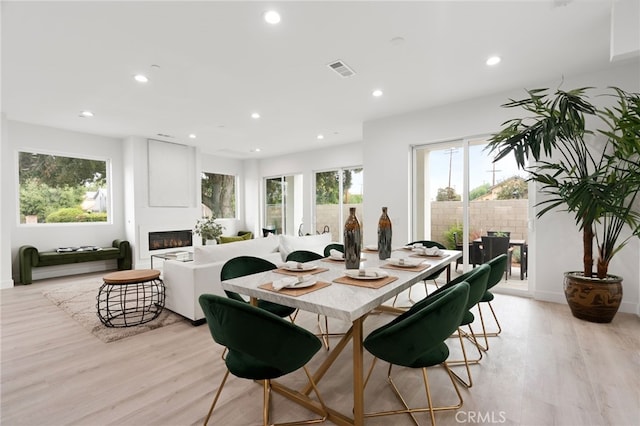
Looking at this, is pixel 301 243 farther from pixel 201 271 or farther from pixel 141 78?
pixel 141 78

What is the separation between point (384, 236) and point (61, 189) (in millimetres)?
6504

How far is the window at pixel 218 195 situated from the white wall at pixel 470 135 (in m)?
4.95

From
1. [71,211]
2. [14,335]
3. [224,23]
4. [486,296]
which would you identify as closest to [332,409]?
[486,296]

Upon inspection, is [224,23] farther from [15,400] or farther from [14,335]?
[14,335]

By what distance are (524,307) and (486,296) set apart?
1.61m

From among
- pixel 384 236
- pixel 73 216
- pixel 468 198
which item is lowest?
pixel 384 236

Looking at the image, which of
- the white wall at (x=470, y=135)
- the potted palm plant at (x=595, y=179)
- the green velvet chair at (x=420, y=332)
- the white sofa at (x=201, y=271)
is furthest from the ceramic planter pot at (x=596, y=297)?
the white sofa at (x=201, y=271)

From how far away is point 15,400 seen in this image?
1.92 m

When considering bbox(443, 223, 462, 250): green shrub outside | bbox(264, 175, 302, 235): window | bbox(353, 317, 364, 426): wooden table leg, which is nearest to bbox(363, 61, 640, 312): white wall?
bbox(443, 223, 462, 250): green shrub outside

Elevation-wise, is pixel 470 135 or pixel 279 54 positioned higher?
pixel 279 54

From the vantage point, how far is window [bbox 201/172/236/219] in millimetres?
8445

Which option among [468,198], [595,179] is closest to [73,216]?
[468,198]

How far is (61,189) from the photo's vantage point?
5.89 meters

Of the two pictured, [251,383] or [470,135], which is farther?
[470,135]
